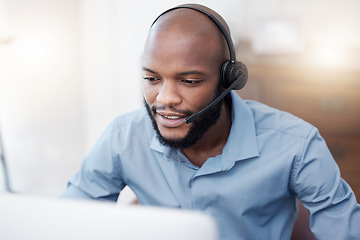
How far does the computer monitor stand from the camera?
42 cm

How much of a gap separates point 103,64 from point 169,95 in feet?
5.61

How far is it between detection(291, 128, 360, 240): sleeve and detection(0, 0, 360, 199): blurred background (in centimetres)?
126

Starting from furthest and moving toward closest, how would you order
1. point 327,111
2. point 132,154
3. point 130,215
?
point 327,111 → point 132,154 → point 130,215

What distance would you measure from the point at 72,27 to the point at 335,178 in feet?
6.33

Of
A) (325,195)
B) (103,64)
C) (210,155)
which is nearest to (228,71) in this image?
(210,155)

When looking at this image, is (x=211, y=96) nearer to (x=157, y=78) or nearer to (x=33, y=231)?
(x=157, y=78)

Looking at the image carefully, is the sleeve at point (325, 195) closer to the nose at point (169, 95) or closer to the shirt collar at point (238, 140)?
the shirt collar at point (238, 140)

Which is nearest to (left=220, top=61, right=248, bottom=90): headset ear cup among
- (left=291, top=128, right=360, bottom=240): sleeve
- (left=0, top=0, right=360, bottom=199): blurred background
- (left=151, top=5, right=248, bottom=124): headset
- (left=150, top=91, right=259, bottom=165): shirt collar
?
(left=151, top=5, right=248, bottom=124): headset

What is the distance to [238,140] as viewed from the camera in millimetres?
1004

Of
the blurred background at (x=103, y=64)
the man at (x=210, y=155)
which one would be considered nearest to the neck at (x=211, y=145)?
the man at (x=210, y=155)

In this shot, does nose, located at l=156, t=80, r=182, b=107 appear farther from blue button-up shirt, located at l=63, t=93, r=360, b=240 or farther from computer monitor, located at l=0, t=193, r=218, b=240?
computer monitor, located at l=0, t=193, r=218, b=240

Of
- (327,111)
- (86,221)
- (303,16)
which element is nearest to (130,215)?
(86,221)

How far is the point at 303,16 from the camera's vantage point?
2.43 metres

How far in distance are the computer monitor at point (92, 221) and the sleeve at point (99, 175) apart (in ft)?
1.90
